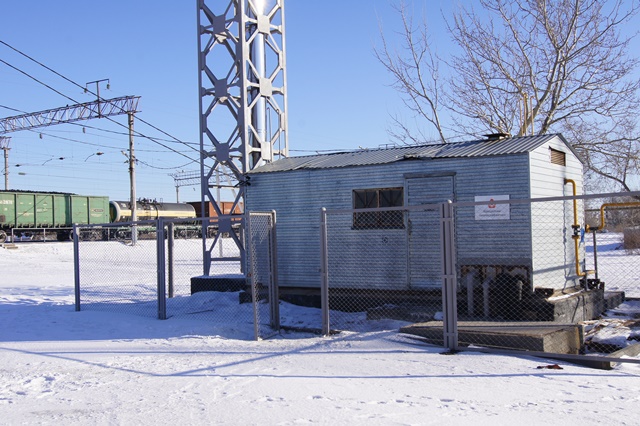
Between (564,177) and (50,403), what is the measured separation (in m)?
9.89

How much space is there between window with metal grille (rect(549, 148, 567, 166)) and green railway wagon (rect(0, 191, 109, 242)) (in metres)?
31.7

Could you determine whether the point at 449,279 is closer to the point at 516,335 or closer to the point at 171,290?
the point at 516,335

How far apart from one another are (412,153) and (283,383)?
265 inches

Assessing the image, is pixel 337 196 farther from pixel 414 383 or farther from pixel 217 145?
pixel 414 383

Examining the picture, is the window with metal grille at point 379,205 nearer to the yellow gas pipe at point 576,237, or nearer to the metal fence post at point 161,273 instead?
the yellow gas pipe at point 576,237

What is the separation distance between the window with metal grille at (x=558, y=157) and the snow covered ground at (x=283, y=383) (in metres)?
5.04

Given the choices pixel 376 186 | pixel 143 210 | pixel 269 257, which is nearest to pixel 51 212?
pixel 143 210

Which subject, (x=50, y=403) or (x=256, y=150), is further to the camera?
(x=256, y=150)

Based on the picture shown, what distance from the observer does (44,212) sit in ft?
124

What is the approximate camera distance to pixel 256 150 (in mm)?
14586

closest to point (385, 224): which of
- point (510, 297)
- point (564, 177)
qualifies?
point (510, 297)

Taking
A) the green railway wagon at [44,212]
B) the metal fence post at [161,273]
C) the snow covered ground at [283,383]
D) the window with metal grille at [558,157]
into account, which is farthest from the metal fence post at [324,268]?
the green railway wagon at [44,212]

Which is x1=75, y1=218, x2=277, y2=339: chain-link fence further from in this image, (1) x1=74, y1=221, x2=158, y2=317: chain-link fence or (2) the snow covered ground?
(2) the snow covered ground

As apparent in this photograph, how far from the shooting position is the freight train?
116ft
